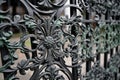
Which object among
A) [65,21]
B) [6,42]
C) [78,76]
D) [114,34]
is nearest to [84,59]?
[78,76]

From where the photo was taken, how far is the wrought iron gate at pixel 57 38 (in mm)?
960

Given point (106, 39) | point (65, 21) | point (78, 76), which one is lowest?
point (78, 76)

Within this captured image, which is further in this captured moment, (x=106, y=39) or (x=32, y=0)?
(x=106, y=39)

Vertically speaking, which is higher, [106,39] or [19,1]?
[19,1]

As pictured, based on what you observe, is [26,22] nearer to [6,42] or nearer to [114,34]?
[6,42]

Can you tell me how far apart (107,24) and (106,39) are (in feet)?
0.36

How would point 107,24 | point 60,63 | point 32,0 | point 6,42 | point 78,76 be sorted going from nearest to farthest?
point 6,42 → point 32,0 → point 60,63 → point 78,76 → point 107,24

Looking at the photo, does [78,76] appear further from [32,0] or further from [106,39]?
[32,0]

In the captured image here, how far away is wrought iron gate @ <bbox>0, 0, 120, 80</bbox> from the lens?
3.15 feet

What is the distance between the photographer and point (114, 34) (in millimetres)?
1587

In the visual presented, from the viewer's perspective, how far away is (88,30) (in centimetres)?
131

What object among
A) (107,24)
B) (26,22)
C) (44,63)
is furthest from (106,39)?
(26,22)

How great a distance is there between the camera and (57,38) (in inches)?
43.2

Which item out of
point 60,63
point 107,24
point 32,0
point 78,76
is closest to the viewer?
point 32,0
